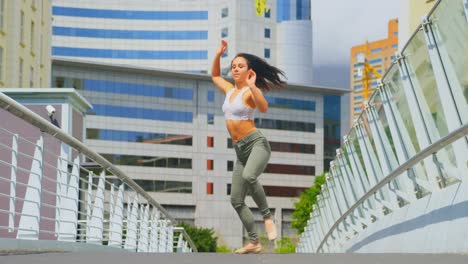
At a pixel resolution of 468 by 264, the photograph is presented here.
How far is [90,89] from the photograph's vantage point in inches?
3831

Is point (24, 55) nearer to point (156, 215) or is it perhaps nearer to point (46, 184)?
point (46, 184)

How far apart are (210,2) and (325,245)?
94.9 metres

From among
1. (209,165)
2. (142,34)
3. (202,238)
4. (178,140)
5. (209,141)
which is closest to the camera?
(202,238)

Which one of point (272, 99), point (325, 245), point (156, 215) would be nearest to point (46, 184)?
point (156, 215)

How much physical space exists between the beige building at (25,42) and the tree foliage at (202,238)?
35906 mm

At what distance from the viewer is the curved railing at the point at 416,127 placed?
8.25 meters

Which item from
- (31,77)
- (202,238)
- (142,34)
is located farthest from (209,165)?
(31,77)

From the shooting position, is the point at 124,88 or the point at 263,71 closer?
the point at 263,71

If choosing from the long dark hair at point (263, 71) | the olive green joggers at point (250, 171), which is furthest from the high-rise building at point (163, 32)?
the olive green joggers at point (250, 171)

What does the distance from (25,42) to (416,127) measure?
1512 inches

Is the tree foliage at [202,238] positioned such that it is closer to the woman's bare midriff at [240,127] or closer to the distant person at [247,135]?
the distant person at [247,135]

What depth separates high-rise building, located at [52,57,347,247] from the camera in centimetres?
9656

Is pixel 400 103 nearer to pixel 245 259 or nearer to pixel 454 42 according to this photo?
pixel 454 42

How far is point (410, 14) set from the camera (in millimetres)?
33469
